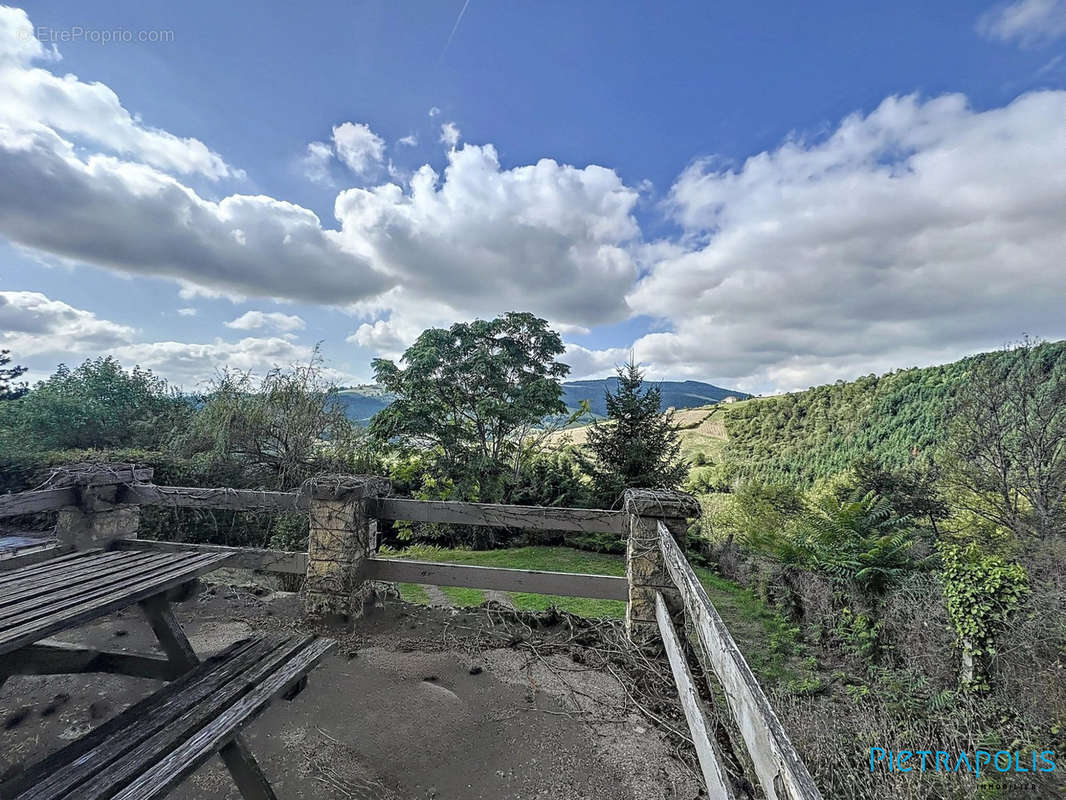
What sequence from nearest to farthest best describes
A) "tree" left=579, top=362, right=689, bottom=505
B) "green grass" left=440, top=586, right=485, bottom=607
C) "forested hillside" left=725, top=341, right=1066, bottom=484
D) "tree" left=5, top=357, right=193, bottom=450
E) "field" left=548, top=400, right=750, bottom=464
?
"green grass" left=440, top=586, right=485, bottom=607 < "tree" left=5, top=357, right=193, bottom=450 < "tree" left=579, top=362, right=689, bottom=505 < "forested hillside" left=725, top=341, right=1066, bottom=484 < "field" left=548, top=400, right=750, bottom=464

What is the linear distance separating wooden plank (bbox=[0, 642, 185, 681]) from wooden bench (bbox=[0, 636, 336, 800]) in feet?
0.92

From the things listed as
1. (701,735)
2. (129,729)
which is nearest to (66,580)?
(129,729)

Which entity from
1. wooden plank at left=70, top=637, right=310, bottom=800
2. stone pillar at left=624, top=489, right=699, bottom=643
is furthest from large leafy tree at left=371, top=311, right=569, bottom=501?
wooden plank at left=70, top=637, right=310, bottom=800

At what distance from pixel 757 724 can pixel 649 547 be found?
195 centimetres

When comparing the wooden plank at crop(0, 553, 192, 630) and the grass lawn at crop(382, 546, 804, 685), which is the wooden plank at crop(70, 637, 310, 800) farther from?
the grass lawn at crop(382, 546, 804, 685)

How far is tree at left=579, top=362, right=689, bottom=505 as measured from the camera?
1076 centimetres

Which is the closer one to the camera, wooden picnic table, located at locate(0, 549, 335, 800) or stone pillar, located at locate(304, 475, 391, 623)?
wooden picnic table, located at locate(0, 549, 335, 800)

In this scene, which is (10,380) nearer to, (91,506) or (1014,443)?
(91,506)

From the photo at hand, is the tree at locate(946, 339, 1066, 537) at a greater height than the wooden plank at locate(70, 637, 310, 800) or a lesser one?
greater

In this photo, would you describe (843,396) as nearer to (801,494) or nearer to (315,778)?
(801,494)

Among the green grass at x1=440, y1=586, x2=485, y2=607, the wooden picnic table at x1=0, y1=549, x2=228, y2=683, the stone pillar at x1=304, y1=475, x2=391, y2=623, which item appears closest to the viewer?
the wooden picnic table at x1=0, y1=549, x2=228, y2=683

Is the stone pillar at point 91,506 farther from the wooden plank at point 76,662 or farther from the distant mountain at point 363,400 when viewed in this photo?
the distant mountain at point 363,400

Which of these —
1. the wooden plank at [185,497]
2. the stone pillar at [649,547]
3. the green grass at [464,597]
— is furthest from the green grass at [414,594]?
the stone pillar at [649,547]

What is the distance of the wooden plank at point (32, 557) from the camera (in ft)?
9.39
